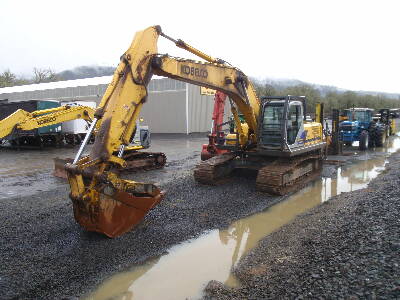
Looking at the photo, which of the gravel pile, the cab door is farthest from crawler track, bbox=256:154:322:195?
the gravel pile

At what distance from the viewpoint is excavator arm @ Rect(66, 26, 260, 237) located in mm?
5312

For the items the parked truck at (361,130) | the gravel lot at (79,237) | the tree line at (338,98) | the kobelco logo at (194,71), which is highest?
the tree line at (338,98)

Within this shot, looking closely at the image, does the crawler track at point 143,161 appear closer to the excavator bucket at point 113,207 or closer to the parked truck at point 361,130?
the excavator bucket at point 113,207

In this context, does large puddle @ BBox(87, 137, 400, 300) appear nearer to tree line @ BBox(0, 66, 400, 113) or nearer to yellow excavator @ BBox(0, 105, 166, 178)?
yellow excavator @ BBox(0, 105, 166, 178)

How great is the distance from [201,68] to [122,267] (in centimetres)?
460

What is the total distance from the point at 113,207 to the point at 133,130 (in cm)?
179

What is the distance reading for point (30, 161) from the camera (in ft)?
51.9

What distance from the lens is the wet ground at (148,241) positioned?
15.1 ft

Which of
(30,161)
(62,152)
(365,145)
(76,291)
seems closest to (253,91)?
(76,291)

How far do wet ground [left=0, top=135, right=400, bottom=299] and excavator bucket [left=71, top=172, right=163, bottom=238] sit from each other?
0.24m

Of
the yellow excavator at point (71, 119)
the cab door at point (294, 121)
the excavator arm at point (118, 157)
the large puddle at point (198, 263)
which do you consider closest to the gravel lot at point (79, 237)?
the large puddle at point (198, 263)

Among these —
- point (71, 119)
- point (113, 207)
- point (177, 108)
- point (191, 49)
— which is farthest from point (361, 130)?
point (113, 207)

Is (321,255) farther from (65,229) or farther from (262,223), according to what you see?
(65,229)

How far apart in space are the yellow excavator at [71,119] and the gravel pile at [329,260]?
690 centimetres
